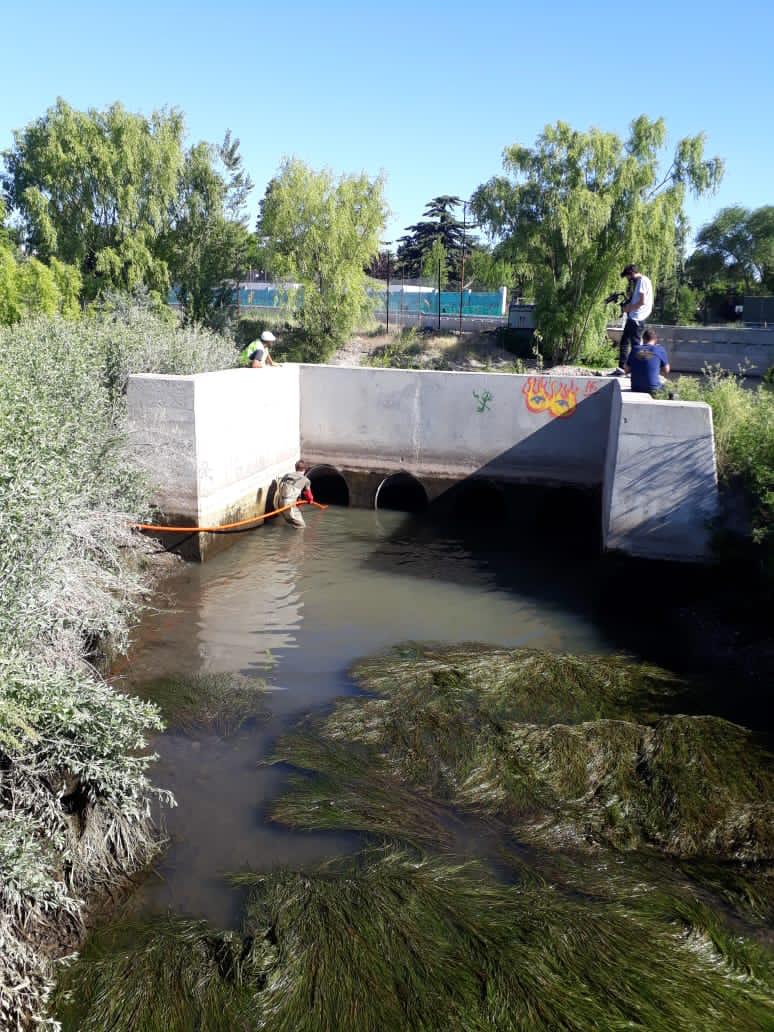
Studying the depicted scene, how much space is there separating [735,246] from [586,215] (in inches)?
1172

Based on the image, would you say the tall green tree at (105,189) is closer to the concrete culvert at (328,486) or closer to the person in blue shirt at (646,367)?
the concrete culvert at (328,486)

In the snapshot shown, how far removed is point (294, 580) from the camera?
37.3 feet

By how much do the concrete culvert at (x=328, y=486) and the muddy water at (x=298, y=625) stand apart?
1.51ft

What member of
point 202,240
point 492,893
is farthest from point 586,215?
point 492,893

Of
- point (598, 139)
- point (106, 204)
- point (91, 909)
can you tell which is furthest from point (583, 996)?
point (106, 204)

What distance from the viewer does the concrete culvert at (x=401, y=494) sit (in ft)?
48.4

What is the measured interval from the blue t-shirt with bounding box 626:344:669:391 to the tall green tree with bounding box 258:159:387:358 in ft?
45.9

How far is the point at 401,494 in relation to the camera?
15.1 m

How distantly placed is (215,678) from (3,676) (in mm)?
3741

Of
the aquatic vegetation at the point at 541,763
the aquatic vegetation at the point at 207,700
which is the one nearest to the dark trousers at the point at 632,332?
the aquatic vegetation at the point at 541,763

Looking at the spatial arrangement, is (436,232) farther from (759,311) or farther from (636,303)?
(636,303)

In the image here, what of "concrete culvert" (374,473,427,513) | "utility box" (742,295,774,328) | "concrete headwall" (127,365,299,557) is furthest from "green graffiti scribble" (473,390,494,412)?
"utility box" (742,295,774,328)

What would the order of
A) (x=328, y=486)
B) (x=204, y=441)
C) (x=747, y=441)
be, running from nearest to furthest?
(x=747, y=441)
(x=204, y=441)
(x=328, y=486)

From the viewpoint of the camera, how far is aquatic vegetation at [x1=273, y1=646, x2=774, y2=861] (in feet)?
19.9
